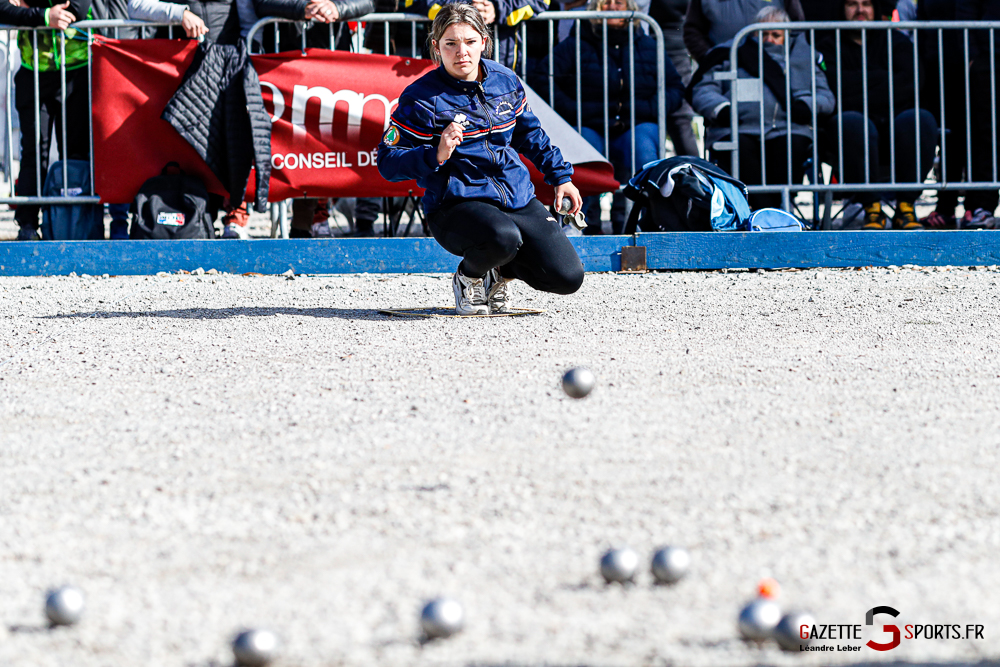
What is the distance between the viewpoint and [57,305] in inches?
254

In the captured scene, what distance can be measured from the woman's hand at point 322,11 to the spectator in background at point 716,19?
2.78 meters

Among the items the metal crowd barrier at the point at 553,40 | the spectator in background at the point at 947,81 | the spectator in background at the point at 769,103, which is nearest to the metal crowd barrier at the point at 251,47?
the metal crowd barrier at the point at 553,40

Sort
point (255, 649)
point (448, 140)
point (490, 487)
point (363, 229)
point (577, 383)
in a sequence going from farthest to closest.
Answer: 1. point (363, 229)
2. point (448, 140)
3. point (577, 383)
4. point (490, 487)
5. point (255, 649)

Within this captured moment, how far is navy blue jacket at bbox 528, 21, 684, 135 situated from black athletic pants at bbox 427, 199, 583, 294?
2.75 metres

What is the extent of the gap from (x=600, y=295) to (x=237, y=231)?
280 cm

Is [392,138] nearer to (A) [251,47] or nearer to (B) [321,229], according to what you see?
(A) [251,47]

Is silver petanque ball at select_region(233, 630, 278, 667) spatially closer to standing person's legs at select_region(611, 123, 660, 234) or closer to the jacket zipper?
the jacket zipper

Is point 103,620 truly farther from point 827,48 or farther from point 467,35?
point 827,48

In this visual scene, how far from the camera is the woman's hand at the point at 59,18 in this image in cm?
814

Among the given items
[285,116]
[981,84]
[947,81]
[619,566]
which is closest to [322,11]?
[285,116]

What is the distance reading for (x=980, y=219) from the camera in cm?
935

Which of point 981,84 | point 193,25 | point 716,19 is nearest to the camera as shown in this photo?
point 193,25

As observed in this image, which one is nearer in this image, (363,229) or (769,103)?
(769,103)

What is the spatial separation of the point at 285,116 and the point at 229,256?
1.01 m
